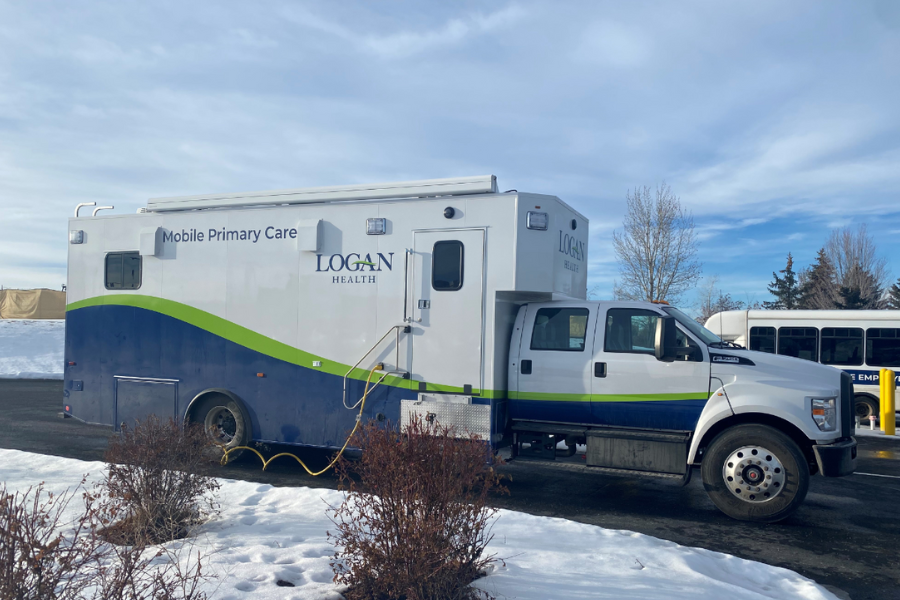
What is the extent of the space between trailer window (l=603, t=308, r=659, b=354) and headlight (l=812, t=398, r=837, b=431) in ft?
5.54

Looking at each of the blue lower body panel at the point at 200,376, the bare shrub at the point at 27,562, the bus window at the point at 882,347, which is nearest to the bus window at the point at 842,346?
the bus window at the point at 882,347

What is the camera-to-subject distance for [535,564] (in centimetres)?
503

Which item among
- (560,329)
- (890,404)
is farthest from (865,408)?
(560,329)

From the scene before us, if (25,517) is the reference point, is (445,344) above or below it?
above

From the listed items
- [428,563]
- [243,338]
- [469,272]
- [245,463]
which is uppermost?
[469,272]

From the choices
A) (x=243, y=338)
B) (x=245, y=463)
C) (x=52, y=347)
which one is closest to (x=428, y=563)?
(x=243, y=338)

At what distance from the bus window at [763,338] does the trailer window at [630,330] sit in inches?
357

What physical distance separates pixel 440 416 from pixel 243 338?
2952 mm

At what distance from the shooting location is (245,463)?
950cm

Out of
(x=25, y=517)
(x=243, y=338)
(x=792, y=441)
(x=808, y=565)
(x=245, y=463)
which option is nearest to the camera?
(x=25, y=517)

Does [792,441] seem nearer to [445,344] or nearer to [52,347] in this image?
[445,344]

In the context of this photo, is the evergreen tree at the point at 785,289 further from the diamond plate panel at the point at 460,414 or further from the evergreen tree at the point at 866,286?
the diamond plate panel at the point at 460,414

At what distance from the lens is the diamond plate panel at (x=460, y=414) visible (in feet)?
25.0

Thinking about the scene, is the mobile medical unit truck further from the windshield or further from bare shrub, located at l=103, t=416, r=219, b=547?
bare shrub, located at l=103, t=416, r=219, b=547
